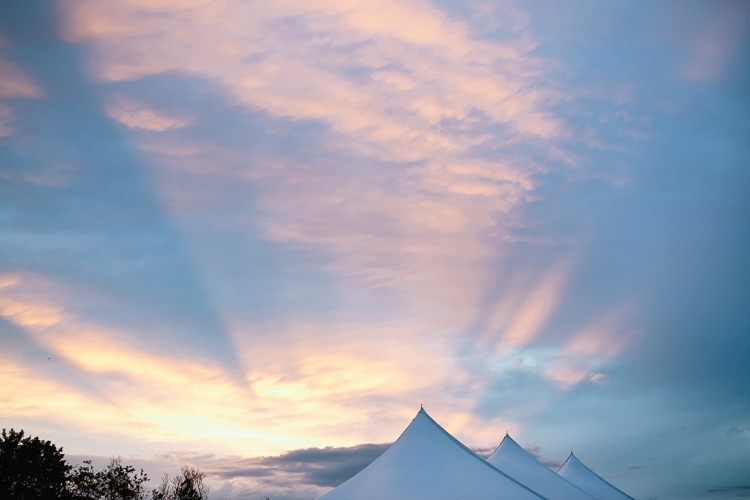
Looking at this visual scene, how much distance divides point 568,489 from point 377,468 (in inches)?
432

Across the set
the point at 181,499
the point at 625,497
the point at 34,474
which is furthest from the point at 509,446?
the point at 34,474

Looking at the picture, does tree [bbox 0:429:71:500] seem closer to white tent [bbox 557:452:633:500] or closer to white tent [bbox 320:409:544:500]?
white tent [bbox 320:409:544:500]

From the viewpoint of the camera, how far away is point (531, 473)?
30.2 meters

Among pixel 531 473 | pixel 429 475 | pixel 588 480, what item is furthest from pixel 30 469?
pixel 588 480

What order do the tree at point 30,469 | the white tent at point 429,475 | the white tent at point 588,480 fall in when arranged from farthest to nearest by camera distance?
the white tent at point 588,480
the tree at point 30,469
the white tent at point 429,475

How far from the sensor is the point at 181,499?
3762cm

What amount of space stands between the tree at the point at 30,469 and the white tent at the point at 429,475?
1419cm

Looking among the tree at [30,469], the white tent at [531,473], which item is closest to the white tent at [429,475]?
the white tent at [531,473]

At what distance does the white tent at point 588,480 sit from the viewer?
1367 inches

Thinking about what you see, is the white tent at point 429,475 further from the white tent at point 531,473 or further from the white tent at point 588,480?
the white tent at point 588,480

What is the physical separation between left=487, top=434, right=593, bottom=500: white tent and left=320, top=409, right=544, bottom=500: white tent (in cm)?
695

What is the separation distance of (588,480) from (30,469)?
28260mm

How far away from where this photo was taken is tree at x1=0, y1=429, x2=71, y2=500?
90.1 ft

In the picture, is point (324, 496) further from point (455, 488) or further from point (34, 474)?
point (34, 474)
